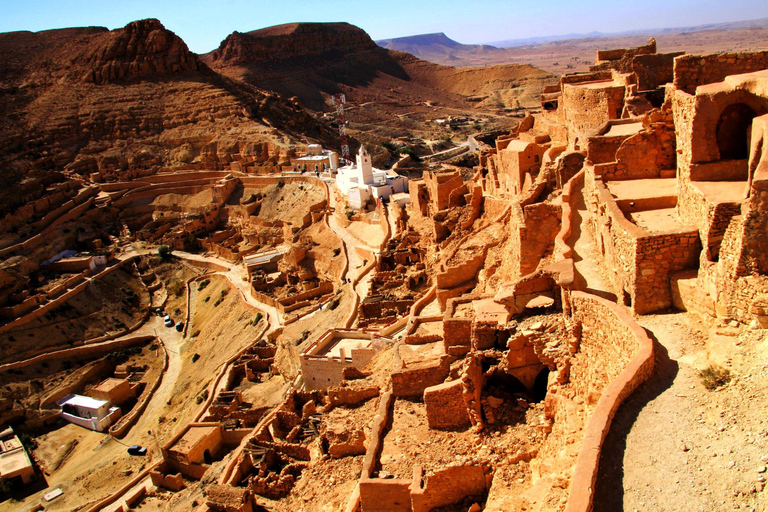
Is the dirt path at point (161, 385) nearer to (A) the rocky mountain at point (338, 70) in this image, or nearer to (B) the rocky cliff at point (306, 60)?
(A) the rocky mountain at point (338, 70)

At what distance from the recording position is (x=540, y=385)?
9508 mm

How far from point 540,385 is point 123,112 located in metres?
55.9

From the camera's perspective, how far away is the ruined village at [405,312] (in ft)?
21.0

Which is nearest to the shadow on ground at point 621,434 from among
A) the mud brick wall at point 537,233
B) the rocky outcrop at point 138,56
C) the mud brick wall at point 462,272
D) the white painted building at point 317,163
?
the mud brick wall at point 537,233

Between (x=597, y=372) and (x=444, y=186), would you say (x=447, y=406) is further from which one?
(x=444, y=186)

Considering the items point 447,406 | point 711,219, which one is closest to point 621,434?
point 711,219

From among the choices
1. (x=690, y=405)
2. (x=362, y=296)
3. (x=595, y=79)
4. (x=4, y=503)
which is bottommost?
(x=4, y=503)

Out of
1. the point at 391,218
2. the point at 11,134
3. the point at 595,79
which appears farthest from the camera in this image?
the point at 11,134

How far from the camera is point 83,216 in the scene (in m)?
42.7

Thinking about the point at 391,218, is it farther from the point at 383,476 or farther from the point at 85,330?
the point at 383,476

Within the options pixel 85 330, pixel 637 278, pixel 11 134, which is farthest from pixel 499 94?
pixel 637 278

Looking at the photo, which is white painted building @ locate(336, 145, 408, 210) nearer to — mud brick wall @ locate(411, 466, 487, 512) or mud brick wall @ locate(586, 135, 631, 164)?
mud brick wall @ locate(586, 135, 631, 164)

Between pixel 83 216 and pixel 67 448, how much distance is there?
76.1 feet

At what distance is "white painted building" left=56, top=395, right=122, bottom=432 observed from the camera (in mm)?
24781
